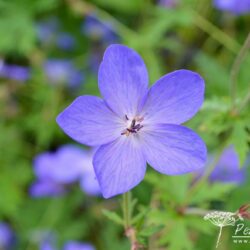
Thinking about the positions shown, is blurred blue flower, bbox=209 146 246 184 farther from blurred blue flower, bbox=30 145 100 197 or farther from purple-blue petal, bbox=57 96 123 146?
purple-blue petal, bbox=57 96 123 146

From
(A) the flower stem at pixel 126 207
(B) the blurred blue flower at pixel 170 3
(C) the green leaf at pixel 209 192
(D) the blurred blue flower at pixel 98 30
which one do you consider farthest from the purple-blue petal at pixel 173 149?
(D) the blurred blue flower at pixel 98 30

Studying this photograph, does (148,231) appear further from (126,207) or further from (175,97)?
(175,97)

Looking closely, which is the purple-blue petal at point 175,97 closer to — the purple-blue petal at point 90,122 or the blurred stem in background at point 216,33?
the purple-blue petal at point 90,122

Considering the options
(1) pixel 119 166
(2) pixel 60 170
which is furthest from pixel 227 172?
(1) pixel 119 166

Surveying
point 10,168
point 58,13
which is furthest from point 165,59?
point 10,168

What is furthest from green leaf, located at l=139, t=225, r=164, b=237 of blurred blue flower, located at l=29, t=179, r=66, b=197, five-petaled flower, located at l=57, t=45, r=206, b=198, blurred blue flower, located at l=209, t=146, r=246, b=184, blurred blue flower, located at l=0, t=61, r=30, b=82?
blurred blue flower, located at l=0, t=61, r=30, b=82

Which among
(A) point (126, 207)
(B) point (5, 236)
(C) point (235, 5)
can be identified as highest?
(C) point (235, 5)

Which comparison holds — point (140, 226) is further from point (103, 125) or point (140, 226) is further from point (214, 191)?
point (214, 191)

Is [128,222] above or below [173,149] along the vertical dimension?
below
